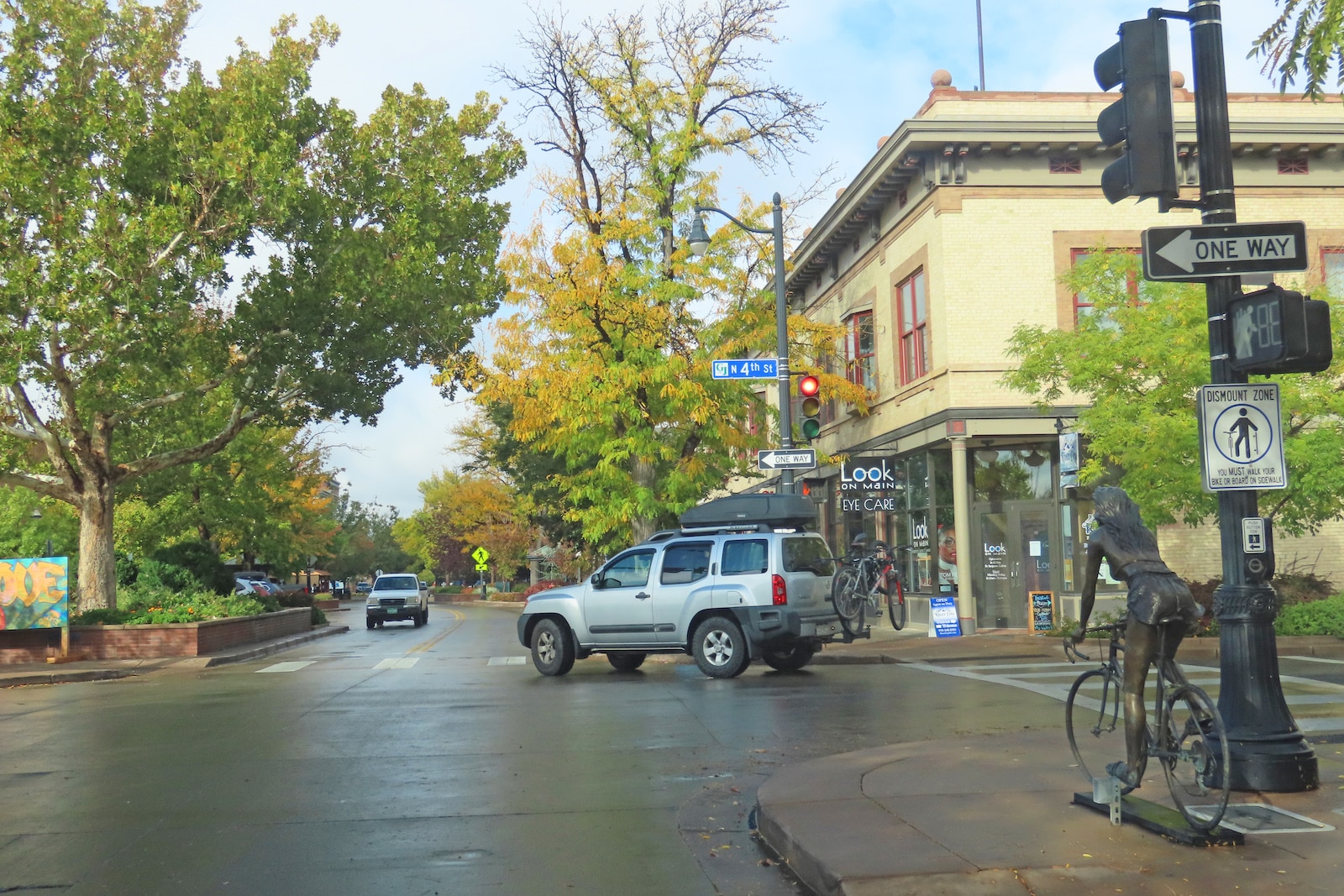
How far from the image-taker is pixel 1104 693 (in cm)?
731

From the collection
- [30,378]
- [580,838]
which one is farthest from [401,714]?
[30,378]

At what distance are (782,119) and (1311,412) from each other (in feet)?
42.1

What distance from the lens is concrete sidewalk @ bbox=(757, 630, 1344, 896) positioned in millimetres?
5582

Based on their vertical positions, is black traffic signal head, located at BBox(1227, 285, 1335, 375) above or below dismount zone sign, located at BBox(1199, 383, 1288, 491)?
above

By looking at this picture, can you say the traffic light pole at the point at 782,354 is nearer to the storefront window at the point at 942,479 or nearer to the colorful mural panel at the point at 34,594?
the storefront window at the point at 942,479

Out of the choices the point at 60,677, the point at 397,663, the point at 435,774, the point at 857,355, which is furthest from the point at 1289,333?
the point at 857,355

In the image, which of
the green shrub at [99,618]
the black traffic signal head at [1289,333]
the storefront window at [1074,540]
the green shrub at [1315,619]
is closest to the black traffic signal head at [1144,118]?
the black traffic signal head at [1289,333]

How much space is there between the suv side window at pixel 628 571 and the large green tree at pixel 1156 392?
7769mm

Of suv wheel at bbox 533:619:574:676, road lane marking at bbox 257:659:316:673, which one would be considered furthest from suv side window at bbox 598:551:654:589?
road lane marking at bbox 257:659:316:673

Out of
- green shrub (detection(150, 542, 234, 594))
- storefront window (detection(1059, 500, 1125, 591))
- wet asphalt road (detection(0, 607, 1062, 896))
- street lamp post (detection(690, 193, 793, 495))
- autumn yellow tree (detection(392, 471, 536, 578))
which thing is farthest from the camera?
autumn yellow tree (detection(392, 471, 536, 578))

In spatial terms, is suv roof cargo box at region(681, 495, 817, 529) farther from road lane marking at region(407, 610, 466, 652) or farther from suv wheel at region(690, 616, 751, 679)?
road lane marking at region(407, 610, 466, 652)

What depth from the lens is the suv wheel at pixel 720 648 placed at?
645 inches

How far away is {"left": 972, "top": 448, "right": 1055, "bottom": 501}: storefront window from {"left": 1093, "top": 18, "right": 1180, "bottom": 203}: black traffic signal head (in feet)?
59.5

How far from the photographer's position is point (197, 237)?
22047mm
